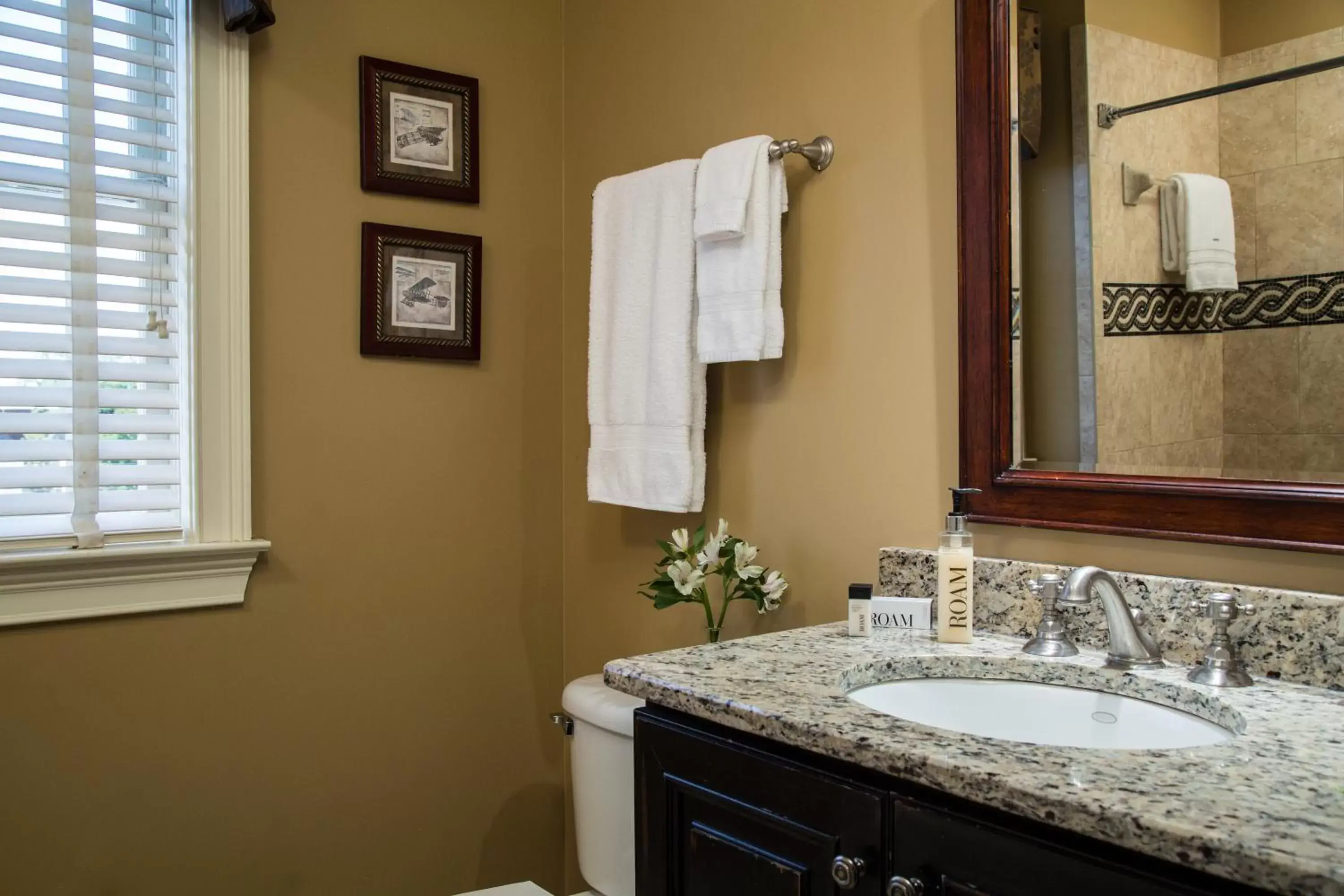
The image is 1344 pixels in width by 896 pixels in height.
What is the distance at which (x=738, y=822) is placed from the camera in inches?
40.8

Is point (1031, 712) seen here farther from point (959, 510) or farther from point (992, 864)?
point (992, 864)

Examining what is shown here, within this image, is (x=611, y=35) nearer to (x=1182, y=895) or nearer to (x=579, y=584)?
(x=579, y=584)

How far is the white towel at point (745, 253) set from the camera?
1.67 meters

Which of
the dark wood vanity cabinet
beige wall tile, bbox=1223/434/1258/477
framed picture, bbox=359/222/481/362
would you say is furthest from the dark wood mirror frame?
framed picture, bbox=359/222/481/362

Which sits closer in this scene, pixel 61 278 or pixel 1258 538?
pixel 1258 538

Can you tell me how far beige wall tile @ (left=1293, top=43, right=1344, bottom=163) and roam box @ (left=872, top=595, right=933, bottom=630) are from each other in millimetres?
697

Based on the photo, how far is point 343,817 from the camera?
201 cm

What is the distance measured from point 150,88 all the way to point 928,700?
1.64 metres

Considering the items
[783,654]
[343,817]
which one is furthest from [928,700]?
[343,817]

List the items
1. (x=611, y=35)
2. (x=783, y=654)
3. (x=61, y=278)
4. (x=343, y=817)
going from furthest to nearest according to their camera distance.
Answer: (x=611, y=35), (x=343, y=817), (x=61, y=278), (x=783, y=654)

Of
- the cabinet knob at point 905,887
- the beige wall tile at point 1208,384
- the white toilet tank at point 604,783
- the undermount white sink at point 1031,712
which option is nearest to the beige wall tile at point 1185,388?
the beige wall tile at point 1208,384

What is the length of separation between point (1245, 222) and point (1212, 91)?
0.16 meters

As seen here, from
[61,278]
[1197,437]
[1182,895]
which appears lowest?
[1182,895]

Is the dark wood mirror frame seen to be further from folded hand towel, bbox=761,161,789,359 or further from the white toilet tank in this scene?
the white toilet tank
